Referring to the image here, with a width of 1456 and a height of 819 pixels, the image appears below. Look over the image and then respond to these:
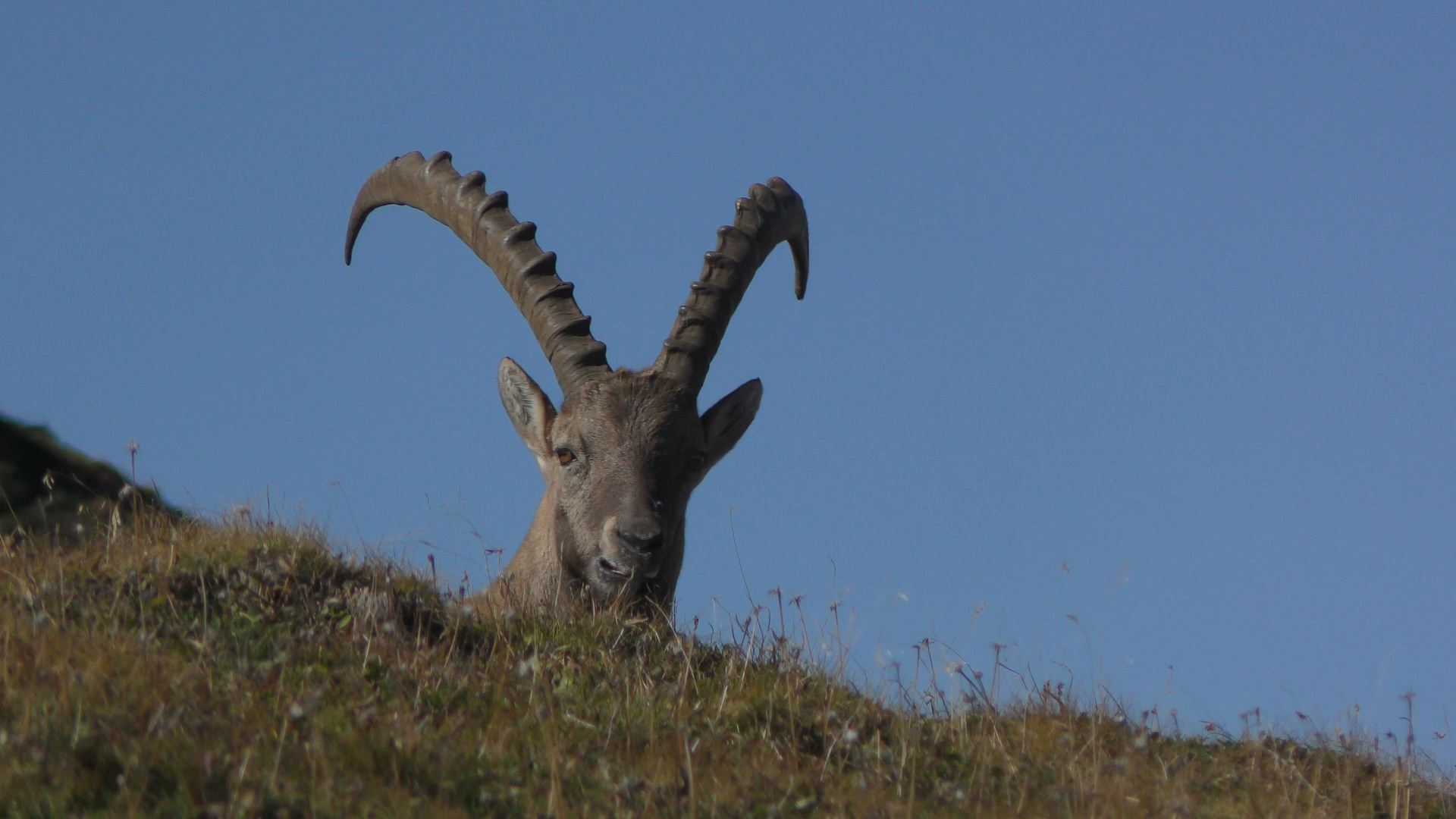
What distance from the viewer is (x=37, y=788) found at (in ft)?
13.4

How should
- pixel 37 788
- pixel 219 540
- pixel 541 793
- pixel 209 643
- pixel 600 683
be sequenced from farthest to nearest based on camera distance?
1. pixel 219 540
2. pixel 600 683
3. pixel 209 643
4. pixel 541 793
5. pixel 37 788

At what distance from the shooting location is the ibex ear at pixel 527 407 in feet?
30.2

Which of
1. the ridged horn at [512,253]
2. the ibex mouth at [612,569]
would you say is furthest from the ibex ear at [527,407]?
the ibex mouth at [612,569]

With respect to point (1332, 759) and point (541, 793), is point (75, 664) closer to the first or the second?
point (541, 793)

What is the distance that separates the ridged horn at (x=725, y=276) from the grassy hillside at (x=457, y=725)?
7.48 ft

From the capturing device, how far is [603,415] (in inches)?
340

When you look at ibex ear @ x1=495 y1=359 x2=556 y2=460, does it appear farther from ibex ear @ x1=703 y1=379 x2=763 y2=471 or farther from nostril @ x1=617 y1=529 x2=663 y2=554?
nostril @ x1=617 y1=529 x2=663 y2=554

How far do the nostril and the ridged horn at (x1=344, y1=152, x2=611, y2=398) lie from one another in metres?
1.38

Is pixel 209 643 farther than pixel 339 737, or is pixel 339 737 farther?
pixel 209 643

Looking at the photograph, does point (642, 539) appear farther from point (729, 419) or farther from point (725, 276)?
point (725, 276)

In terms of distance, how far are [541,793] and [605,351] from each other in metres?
4.73

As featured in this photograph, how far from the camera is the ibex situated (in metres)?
8.05

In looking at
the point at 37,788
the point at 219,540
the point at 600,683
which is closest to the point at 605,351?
the point at 219,540

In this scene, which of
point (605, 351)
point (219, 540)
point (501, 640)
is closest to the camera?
point (501, 640)
